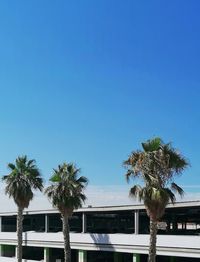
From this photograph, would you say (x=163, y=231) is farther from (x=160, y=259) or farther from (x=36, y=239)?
(x=36, y=239)

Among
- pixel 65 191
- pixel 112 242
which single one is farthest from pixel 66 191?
pixel 112 242

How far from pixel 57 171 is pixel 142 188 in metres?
14.7

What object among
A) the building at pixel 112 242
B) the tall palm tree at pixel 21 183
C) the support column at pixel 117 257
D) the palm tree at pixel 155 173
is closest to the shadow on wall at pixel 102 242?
the building at pixel 112 242

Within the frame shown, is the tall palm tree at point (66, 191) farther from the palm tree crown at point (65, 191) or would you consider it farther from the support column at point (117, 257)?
the support column at point (117, 257)

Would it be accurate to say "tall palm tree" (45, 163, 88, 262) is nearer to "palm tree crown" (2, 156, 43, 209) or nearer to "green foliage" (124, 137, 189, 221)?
"palm tree crown" (2, 156, 43, 209)

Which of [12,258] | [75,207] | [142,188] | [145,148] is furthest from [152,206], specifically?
[12,258]

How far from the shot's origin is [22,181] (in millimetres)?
49125

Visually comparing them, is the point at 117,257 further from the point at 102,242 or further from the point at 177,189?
the point at 177,189

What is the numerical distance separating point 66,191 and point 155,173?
13.6 meters

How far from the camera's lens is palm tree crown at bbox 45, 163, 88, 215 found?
42688 millimetres

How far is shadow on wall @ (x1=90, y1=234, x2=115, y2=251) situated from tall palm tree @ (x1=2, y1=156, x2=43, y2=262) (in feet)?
24.9

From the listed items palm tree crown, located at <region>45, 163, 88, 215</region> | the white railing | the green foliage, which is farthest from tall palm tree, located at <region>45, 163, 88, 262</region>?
the green foliage

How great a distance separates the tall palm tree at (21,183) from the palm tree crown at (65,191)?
628 centimetres

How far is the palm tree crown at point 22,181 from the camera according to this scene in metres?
48.9
